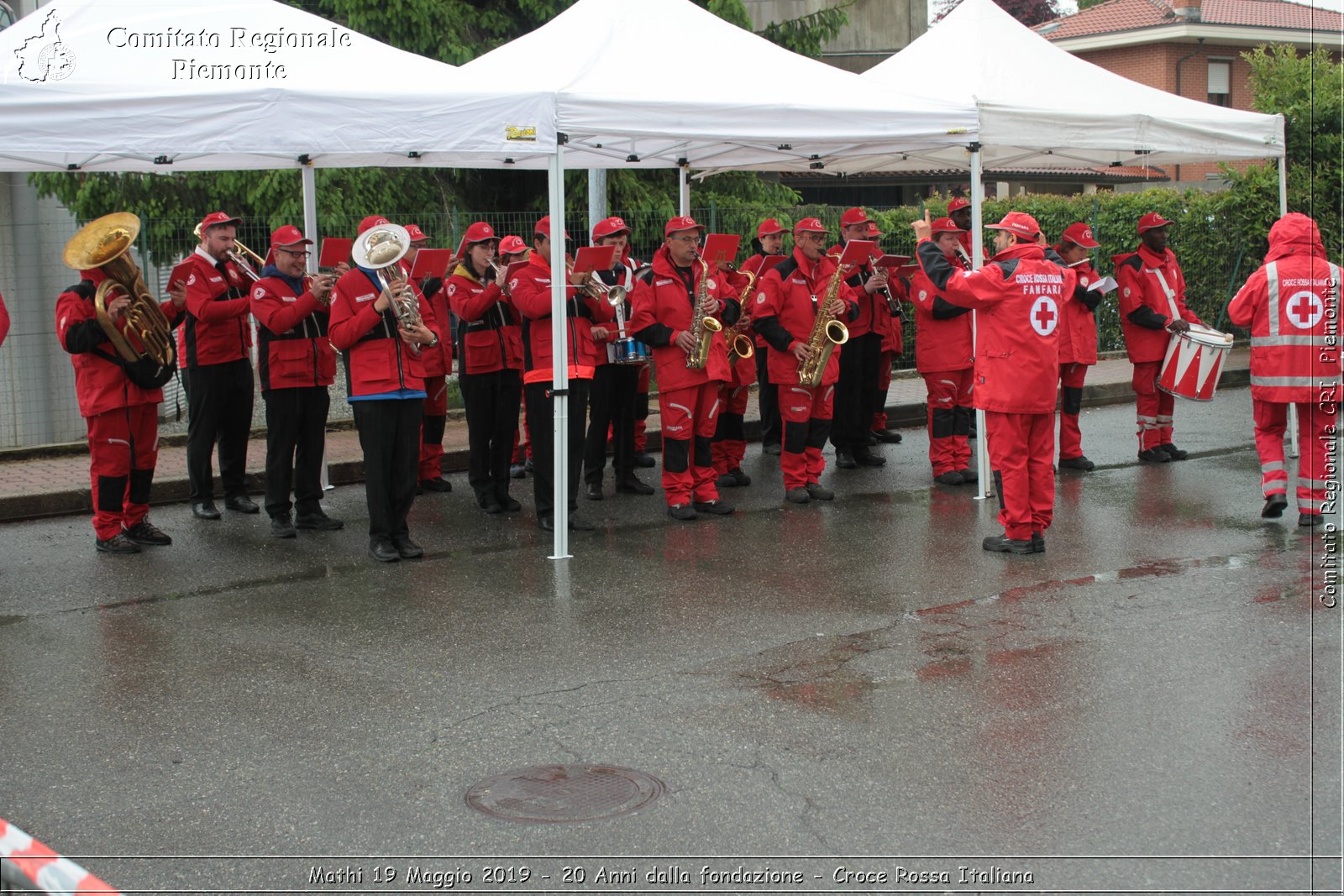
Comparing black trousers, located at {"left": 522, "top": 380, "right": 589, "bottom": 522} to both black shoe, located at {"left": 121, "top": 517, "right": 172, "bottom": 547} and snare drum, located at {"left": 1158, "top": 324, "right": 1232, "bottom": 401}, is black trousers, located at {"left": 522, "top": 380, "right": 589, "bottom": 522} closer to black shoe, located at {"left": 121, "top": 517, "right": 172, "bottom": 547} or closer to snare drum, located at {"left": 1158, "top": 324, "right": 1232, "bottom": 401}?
black shoe, located at {"left": 121, "top": 517, "right": 172, "bottom": 547}

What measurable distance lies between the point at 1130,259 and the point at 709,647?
21.7 feet

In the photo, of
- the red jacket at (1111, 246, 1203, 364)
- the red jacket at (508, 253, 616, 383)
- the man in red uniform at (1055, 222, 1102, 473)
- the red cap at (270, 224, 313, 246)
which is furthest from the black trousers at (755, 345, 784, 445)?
the red cap at (270, 224, 313, 246)

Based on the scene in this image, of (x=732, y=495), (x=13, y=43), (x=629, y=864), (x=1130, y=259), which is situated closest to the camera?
(x=629, y=864)

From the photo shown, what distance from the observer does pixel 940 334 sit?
10609 mm

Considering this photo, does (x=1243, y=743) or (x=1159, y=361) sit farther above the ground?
(x=1159, y=361)

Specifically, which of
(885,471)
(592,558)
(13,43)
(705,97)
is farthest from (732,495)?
(13,43)

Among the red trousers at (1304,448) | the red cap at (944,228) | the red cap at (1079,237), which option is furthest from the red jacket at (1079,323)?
the red trousers at (1304,448)

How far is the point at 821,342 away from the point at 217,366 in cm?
424

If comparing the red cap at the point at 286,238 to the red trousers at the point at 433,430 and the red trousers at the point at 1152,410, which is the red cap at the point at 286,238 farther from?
the red trousers at the point at 1152,410

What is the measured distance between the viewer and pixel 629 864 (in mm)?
4164

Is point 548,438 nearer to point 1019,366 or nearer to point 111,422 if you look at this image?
point 111,422

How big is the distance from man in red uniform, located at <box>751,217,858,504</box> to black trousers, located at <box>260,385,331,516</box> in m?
3.17

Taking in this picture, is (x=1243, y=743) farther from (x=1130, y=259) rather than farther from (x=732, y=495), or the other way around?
(x=1130, y=259)

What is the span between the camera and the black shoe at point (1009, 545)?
8195 millimetres
